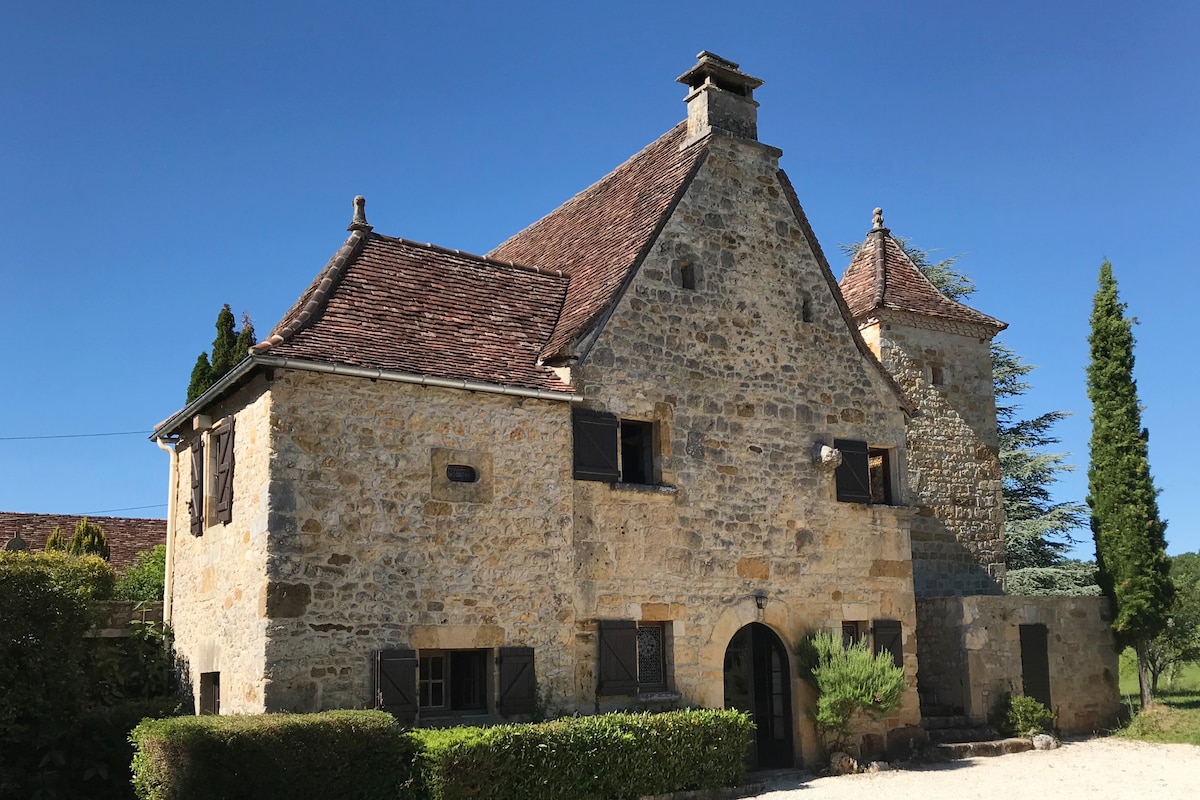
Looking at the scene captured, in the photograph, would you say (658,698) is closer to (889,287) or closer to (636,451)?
(636,451)

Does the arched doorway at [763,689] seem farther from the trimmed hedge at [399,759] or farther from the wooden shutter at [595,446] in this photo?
the wooden shutter at [595,446]

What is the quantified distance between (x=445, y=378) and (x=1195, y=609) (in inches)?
→ 638

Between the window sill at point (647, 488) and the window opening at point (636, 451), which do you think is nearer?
the window sill at point (647, 488)

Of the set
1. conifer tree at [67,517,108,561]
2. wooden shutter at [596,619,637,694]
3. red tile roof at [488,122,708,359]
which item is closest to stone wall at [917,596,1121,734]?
wooden shutter at [596,619,637,694]

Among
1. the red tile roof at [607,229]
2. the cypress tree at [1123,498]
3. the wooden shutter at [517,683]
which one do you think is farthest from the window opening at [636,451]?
the cypress tree at [1123,498]

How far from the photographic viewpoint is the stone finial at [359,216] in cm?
1469

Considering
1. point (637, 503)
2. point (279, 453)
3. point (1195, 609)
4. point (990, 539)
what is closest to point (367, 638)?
point (279, 453)

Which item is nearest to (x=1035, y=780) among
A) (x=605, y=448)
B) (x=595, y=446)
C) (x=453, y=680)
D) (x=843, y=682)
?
(x=843, y=682)

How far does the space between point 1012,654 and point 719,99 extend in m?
9.79

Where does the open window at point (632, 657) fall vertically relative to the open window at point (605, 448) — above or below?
below

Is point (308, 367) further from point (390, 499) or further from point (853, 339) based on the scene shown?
point (853, 339)

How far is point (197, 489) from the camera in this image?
14.3m

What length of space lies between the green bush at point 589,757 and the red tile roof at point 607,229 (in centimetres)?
466

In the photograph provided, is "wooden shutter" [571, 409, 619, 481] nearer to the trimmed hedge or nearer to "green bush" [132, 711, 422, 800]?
the trimmed hedge
